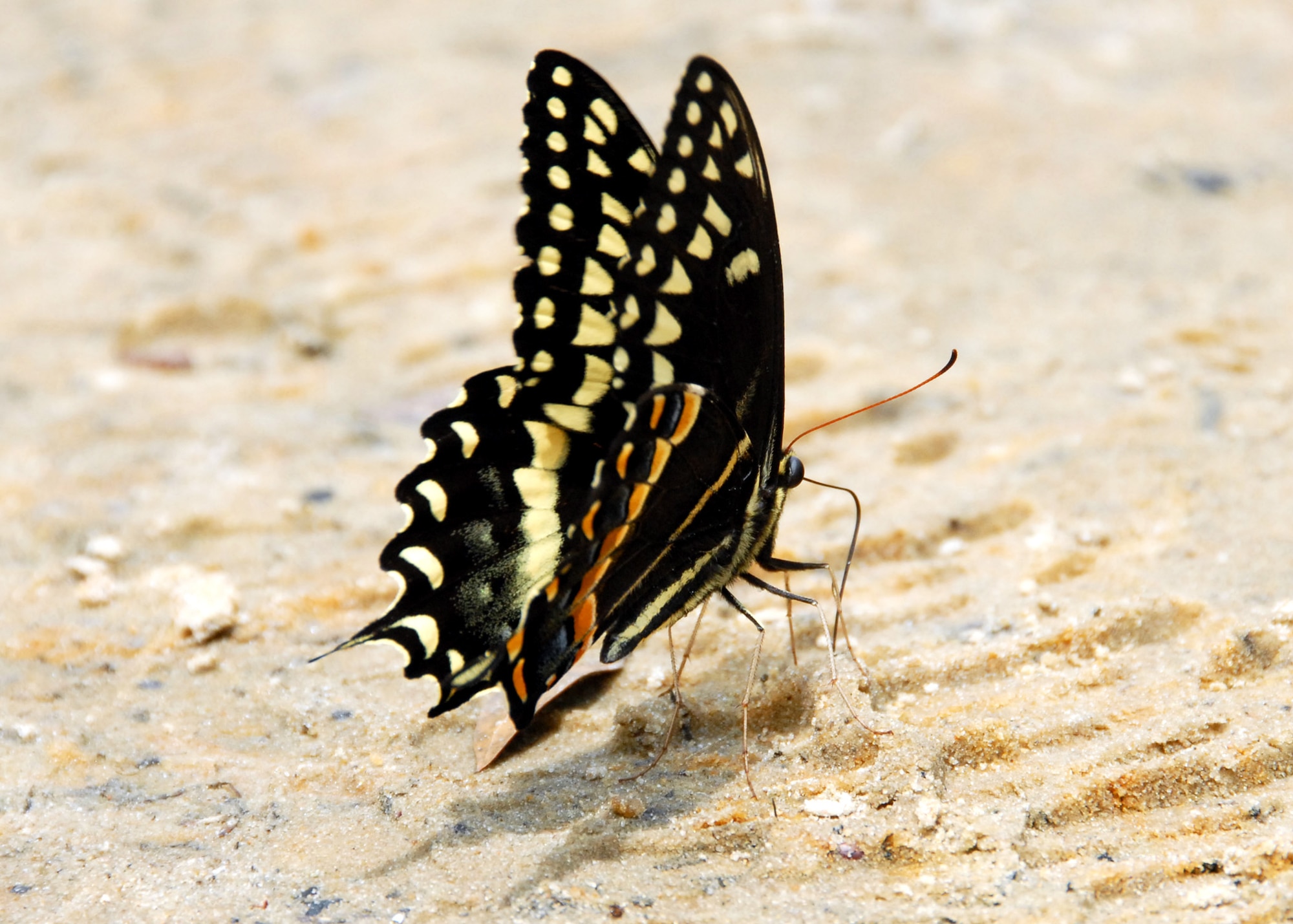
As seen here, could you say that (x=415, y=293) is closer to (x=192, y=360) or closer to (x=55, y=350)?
(x=192, y=360)

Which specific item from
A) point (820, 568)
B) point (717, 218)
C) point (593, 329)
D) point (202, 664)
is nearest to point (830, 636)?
point (820, 568)

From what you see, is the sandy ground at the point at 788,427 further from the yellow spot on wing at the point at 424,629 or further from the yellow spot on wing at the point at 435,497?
the yellow spot on wing at the point at 435,497

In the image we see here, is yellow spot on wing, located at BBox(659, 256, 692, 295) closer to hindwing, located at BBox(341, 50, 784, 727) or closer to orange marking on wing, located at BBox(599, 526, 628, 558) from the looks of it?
hindwing, located at BBox(341, 50, 784, 727)

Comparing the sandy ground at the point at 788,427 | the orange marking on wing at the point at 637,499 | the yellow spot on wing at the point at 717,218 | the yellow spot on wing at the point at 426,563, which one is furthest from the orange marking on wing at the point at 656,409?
the sandy ground at the point at 788,427

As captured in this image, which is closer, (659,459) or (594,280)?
(659,459)

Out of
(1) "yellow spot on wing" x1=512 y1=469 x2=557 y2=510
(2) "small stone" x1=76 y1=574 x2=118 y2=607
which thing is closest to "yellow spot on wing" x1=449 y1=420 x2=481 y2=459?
(1) "yellow spot on wing" x1=512 y1=469 x2=557 y2=510

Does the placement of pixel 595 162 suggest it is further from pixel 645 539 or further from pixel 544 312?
pixel 645 539
